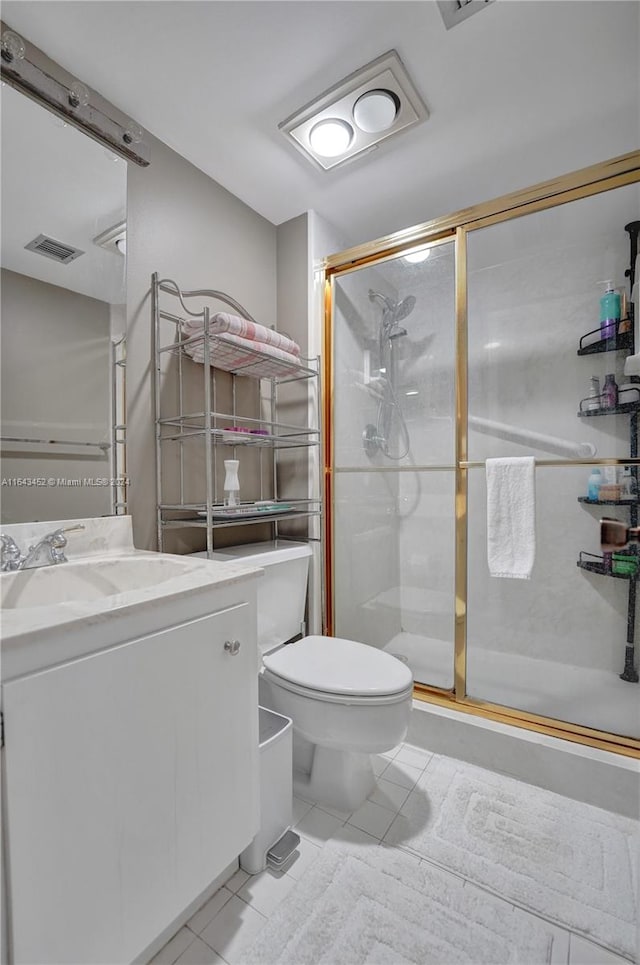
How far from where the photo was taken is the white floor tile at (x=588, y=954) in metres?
0.90

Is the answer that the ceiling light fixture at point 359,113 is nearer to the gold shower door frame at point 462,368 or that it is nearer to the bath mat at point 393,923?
the gold shower door frame at point 462,368

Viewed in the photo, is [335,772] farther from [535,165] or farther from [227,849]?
[535,165]

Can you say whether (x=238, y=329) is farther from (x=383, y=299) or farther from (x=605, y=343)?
(x=605, y=343)

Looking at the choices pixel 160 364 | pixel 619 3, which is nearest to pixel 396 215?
pixel 619 3

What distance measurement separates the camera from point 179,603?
84 centimetres

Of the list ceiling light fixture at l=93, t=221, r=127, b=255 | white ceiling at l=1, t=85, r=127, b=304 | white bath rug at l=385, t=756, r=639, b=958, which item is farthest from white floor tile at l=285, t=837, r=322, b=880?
ceiling light fixture at l=93, t=221, r=127, b=255

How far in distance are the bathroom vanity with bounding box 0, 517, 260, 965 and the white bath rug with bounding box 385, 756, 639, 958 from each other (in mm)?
574

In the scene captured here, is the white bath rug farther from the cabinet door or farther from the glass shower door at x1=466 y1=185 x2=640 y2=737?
the cabinet door

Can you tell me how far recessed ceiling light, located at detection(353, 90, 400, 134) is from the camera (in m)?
1.35

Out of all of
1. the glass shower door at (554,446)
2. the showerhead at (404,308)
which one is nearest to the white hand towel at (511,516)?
the glass shower door at (554,446)

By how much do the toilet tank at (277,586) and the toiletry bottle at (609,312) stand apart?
146 centimetres

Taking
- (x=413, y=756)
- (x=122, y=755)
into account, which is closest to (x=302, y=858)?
(x=413, y=756)

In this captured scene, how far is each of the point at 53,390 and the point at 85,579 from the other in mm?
556

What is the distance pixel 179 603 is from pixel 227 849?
60 centimetres
